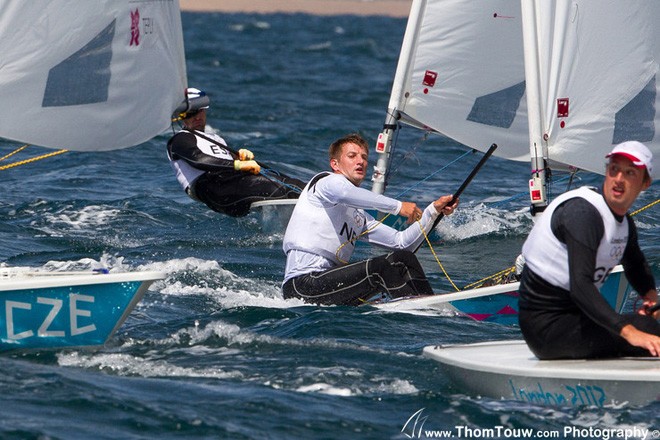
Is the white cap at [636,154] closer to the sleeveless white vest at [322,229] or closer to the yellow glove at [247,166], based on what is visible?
the sleeveless white vest at [322,229]

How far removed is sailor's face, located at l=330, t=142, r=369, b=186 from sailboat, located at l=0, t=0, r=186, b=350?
1045 mm

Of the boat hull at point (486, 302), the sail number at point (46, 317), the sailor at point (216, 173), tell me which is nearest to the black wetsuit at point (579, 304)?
the boat hull at point (486, 302)

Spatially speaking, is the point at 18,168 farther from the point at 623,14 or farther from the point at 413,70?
the point at 623,14

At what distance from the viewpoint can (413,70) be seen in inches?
403

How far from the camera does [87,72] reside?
6.89 meters

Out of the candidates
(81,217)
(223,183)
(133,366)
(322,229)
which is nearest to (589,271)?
(133,366)

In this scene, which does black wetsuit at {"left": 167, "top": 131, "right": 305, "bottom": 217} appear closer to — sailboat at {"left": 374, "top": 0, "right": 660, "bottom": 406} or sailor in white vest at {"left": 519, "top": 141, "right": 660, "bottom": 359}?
sailboat at {"left": 374, "top": 0, "right": 660, "bottom": 406}

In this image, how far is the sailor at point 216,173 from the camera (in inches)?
392

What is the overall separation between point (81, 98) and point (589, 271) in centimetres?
303

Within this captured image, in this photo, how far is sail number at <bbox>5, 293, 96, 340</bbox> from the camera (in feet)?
19.1

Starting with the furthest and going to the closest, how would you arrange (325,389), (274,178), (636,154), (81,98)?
(274,178), (81,98), (325,389), (636,154)

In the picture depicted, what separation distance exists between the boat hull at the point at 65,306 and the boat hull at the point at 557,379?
1453 mm

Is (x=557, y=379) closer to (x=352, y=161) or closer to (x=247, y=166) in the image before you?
(x=352, y=161)

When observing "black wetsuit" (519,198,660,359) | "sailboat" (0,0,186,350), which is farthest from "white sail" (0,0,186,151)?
"black wetsuit" (519,198,660,359)
